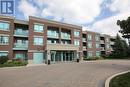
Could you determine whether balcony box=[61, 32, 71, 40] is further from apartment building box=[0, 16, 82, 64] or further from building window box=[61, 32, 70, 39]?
apartment building box=[0, 16, 82, 64]

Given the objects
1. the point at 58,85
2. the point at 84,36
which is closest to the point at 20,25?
the point at 84,36

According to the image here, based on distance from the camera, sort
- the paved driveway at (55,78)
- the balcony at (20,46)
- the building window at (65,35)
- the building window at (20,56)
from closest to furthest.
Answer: the paved driveway at (55,78), the balcony at (20,46), the building window at (20,56), the building window at (65,35)

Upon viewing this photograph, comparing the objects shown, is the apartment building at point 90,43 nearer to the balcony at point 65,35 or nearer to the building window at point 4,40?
the balcony at point 65,35

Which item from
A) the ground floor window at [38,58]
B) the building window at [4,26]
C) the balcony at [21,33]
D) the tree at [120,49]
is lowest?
the ground floor window at [38,58]

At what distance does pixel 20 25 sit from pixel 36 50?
23.7 ft

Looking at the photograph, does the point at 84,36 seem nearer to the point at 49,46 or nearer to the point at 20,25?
the point at 49,46

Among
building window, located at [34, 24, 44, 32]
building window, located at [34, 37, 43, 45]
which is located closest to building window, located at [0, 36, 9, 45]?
building window, located at [34, 37, 43, 45]

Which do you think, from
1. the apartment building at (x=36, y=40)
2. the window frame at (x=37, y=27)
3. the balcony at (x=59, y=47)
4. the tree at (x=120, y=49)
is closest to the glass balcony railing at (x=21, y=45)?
the apartment building at (x=36, y=40)

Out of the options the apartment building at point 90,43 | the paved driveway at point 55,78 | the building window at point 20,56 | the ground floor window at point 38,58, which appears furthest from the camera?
the apartment building at point 90,43

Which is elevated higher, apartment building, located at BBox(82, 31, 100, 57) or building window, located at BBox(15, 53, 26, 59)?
apartment building, located at BBox(82, 31, 100, 57)

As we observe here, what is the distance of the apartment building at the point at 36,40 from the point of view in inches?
1399

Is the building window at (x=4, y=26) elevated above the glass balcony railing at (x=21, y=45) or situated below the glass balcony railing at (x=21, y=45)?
above

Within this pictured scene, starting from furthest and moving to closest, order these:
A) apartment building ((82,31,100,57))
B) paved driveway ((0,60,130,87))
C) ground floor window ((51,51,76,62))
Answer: apartment building ((82,31,100,57)) → ground floor window ((51,51,76,62)) → paved driveway ((0,60,130,87))

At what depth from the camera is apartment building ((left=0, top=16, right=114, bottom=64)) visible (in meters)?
35.5
